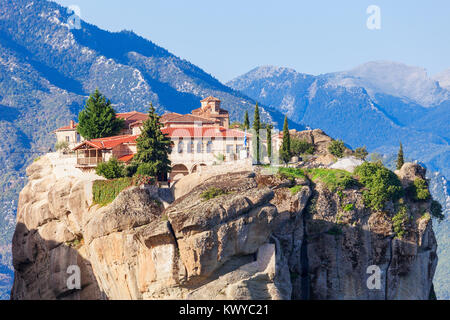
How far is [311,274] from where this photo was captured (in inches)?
3206

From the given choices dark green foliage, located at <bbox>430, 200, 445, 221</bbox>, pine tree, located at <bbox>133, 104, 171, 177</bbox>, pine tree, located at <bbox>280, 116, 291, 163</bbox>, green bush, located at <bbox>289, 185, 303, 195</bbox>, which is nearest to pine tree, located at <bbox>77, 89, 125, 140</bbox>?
pine tree, located at <bbox>133, 104, 171, 177</bbox>

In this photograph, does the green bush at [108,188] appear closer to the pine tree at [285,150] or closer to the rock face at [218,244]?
the rock face at [218,244]

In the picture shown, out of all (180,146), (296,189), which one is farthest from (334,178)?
(180,146)

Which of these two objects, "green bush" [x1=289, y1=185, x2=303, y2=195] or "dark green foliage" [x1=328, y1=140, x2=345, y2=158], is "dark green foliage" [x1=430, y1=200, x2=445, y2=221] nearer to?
"dark green foliage" [x1=328, y1=140, x2=345, y2=158]

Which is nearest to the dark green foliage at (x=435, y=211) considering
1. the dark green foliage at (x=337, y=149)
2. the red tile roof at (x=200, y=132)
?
the dark green foliage at (x=337, y=149)

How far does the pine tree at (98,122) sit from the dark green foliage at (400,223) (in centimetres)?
3318

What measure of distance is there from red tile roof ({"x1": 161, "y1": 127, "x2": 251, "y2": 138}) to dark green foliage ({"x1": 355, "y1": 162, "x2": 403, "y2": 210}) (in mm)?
13593

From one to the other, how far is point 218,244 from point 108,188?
51.1ft

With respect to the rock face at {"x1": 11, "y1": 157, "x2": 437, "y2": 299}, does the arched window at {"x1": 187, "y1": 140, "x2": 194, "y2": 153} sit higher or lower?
higher

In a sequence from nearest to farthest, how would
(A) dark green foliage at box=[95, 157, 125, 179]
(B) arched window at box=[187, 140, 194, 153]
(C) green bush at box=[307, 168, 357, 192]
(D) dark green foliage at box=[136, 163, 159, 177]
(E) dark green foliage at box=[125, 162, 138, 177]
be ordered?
1. (D) dark green foliage at box=[136, 163, 159, 177]
2. (E) dark green foliage at box=[125, 162, 138, 177]
3. (A) dark green foliage at box=[95, 157, 125, 179]
4. (C) green bush at box=[307, 168, 357, 192]
5. (B) arched window at box=[187, 140, 194, 153]

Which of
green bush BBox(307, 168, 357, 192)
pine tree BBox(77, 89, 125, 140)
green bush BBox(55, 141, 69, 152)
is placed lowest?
green bush BBox(307, 168, 357, 192)

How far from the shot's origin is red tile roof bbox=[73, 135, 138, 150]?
8700 cm

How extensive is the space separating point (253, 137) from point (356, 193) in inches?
517

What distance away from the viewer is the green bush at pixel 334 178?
83.4 m
